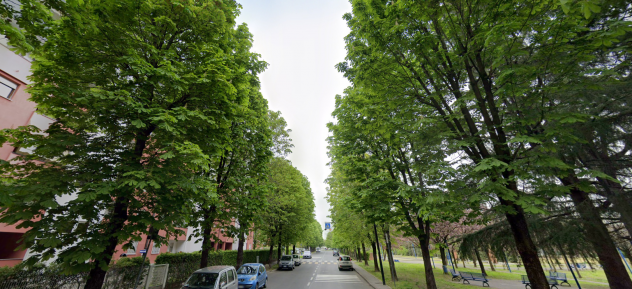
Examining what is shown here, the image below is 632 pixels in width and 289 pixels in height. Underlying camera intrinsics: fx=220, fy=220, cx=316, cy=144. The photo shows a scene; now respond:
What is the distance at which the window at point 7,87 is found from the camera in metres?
9.34

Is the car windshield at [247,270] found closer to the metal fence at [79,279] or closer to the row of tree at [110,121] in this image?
the metal fence at [79,279]

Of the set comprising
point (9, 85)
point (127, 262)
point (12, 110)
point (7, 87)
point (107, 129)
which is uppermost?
point (9, 85)

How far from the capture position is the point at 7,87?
953 centimetres

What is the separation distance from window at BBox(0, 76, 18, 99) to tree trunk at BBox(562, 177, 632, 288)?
20.8 meters

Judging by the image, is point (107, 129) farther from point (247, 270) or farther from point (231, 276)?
point (247, 270)

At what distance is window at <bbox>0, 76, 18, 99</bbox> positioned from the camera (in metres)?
9.34

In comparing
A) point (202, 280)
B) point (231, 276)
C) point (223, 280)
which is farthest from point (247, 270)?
point (202, 280)

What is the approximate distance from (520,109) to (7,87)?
61.1 ft

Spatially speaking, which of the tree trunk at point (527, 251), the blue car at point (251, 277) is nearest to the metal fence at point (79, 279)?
the blue car at point (251, 277)

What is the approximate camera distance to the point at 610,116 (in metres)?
5.41

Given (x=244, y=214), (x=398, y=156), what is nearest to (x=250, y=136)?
(x=244, y=214)

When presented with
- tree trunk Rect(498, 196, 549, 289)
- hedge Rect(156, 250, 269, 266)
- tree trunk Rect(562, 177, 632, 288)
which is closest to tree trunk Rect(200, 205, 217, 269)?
hedge Rect(156, 250, 269, 266)

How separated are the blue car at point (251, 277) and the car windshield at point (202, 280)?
381 centimetres

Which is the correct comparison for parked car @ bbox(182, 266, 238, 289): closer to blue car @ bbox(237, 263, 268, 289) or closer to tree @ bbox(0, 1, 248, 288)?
blue car @ bbox(237, 263, 268, 289)
